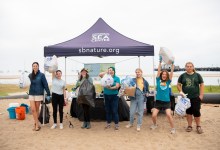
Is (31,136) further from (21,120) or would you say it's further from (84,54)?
(84,54)

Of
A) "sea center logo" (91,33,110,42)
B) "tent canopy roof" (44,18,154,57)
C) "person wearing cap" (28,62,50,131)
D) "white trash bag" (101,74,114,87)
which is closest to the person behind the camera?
"white trash bag" (101,74,114,87)

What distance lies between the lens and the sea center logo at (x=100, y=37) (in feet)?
23.5

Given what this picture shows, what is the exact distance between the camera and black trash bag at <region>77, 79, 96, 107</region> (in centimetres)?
572

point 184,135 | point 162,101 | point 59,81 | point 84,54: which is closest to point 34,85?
point 59,81

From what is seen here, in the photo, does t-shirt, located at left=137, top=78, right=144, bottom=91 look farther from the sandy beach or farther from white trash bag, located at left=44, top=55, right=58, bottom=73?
white trash bag, located at left=44, top=55, right=58, bottom=73

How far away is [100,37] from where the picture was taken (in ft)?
23.8

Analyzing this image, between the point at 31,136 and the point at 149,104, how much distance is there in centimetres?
381

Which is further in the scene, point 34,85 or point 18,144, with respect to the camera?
point 34,85

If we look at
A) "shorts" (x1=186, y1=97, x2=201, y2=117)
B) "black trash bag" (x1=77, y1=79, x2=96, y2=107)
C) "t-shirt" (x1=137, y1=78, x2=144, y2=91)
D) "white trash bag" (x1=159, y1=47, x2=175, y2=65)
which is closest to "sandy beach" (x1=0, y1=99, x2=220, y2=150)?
"shorts" (x1=186, y1=97, x2=201, y2=117)

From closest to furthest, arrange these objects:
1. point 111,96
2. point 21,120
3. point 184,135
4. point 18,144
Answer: point 18,144 < point 184,135 < point 111,96 < point 21,120

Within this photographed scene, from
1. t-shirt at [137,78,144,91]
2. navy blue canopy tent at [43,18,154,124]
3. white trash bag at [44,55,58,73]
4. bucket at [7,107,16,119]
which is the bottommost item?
bucket at [7,107,16,119]

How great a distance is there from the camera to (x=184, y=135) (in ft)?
17.4

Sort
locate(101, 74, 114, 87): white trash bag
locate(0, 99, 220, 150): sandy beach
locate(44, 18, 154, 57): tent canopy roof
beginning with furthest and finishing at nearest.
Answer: locate(44, 18, 154, 57): tent canopy roof < locate(101, 74, 114, 87): white trash bag < locate(0, 99, 220, 150): sandy beach

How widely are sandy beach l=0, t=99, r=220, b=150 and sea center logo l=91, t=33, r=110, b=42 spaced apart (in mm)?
2477
